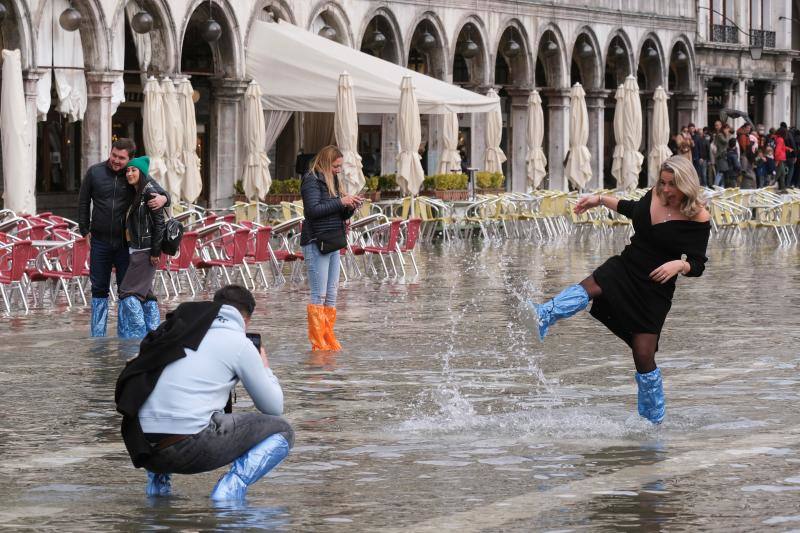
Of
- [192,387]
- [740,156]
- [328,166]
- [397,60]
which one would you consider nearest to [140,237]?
[328,166]

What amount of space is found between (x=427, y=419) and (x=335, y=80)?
63.1 feet

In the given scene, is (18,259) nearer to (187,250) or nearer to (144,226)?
(187,250)

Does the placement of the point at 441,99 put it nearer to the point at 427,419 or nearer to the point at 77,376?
the point at 77,376

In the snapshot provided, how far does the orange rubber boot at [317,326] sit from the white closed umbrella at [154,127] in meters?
11.8

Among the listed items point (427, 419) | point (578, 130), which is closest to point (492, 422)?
point (427, 419)

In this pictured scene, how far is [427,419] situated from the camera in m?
10.4

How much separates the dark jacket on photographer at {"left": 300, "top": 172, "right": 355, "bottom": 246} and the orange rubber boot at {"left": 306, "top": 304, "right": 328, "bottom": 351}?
49 cm

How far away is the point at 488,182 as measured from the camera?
113 feet

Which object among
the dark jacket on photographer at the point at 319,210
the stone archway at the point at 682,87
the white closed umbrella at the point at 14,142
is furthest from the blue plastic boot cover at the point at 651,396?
the stone archway at the point at 682,87

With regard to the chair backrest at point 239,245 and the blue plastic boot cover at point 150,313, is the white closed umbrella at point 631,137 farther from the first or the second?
the blue plastic boot cover at point 150,313

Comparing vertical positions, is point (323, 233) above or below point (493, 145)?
below

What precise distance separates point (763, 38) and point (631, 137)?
22800 mm

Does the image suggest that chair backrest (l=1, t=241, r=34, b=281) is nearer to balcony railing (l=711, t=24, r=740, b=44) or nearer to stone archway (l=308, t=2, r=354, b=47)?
stone archway (l=308, t=2, r=354, b=47)

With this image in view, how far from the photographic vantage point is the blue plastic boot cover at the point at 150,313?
558 inches
